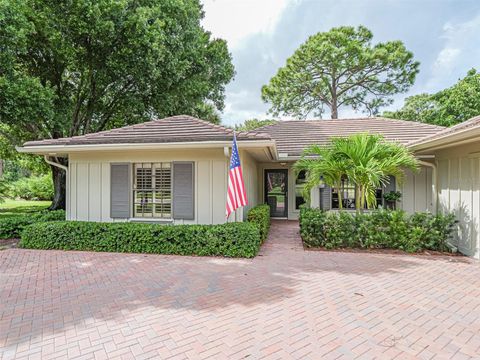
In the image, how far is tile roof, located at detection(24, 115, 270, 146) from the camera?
733 centimetres

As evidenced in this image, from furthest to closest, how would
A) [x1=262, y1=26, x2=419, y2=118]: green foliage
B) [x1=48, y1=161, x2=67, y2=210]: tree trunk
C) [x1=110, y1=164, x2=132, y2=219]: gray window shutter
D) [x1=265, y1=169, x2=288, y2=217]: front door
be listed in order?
[x1=262, y1=26, x2=419, y2=118]: green foliage → [x1=48, y1=161, x2=67, y2=210]: tree trunk → [x1=265, y1=169, x2=288, y2=217]: front door → [x1=110, y1=164, x2=132, y2=219]: gray window shutter

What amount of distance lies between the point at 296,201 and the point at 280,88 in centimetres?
1524

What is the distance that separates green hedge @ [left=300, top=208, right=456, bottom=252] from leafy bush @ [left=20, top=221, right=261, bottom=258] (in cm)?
174

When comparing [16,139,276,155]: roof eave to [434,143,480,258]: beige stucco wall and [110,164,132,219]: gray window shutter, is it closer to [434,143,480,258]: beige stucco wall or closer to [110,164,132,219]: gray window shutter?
[110,164,132,219]: gray window shutter

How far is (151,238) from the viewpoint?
6973 mm

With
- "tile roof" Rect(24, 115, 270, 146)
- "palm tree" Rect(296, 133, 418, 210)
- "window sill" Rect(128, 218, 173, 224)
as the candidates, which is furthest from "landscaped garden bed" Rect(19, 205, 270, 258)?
"palm tree" Rect(296, 133, 418, 210)

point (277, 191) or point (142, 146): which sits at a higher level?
point (142, 146)

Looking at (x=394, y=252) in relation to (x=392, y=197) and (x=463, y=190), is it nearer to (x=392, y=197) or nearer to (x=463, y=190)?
(x=463, y=190)

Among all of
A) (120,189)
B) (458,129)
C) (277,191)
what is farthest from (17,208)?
(458,129)

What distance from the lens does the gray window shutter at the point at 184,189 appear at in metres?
7.95

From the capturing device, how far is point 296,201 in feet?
41.8

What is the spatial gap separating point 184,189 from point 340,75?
20.6m

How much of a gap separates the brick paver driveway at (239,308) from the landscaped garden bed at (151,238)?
388mm

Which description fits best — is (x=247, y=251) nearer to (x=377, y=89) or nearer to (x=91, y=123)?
(x=91, y=123)
